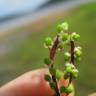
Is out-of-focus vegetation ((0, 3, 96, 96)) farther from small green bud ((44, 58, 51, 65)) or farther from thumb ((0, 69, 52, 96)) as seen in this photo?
small green bud ((44, 58, 51, 65))

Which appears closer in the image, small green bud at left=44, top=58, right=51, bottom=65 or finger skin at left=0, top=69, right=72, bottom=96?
small green bud at left=44, top=58, right=51, bottom=65

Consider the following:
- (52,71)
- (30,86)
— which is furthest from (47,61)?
(30,86)

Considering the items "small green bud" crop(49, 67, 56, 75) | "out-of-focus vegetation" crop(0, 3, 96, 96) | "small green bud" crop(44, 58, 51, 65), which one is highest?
"out-of-focus vegetation" crop(0, 3, 96, 96)

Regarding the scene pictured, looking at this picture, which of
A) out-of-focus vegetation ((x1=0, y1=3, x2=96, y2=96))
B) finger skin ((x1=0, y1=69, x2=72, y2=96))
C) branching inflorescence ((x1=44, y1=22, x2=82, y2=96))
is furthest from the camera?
out-of-focus vegetation ((x1=0, y1=3, x2=96, y2=96))

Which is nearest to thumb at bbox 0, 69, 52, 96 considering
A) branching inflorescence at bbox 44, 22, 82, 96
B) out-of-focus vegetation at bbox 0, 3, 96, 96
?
branching inflorescence at bbox 44, 22, 82, 96

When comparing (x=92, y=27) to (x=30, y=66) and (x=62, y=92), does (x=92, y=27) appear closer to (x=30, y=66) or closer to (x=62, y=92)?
(x=30, y=66)

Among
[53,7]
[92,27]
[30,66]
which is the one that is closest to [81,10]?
[92,27]
